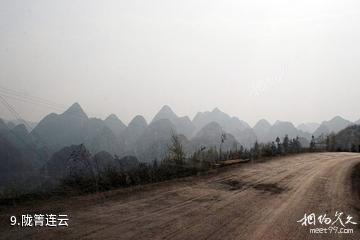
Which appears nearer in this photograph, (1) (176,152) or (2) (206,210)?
(2) (206,210)

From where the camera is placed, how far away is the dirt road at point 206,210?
20.4 feet

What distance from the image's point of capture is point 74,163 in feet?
40.8

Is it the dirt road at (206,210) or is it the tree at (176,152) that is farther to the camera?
the tree at (176,152)

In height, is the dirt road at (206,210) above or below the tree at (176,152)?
below

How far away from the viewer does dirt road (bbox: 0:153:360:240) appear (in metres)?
6.21

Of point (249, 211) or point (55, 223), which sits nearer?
point (55, 223)

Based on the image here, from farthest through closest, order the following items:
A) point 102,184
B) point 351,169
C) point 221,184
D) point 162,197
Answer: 1. point 351,169
2. point 221,184
3. point 102,184
4. point 162,197

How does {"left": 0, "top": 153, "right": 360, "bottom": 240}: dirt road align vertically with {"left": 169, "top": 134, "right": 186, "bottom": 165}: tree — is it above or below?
below

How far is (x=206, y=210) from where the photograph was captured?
26.4 feet

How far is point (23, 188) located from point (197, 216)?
5.39 metres

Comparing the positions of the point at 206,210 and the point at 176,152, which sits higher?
the point at 176,152

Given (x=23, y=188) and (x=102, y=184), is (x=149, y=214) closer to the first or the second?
(x=102, y=184)

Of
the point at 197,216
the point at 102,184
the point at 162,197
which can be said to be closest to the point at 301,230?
the point at 197,216

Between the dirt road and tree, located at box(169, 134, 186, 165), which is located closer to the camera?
the dirt road
